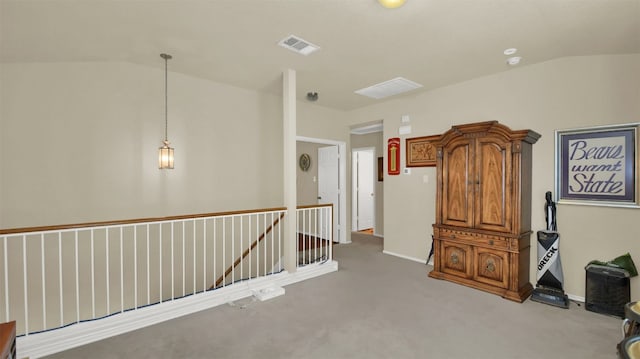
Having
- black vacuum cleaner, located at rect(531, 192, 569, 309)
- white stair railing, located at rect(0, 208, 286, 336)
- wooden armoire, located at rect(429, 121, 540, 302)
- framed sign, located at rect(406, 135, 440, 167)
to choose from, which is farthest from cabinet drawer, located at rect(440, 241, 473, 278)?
white stair railing, located at rect(0, 208, 286, 336)

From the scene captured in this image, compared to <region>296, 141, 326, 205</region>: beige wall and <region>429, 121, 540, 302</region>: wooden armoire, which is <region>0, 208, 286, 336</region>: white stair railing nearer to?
<region>429, 121, 540, 302</region>: wooden armoire

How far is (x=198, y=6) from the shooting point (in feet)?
7.81

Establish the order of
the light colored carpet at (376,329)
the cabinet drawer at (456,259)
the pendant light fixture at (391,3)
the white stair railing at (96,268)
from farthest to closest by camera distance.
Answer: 1. the cabinet drawer at (456,259)
2. the white stair railing at (96,268)
3. the light colored carpet at (376,329)
4. the pendant light fixture at (391,3)

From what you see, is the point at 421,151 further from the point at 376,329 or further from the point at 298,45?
the point at 376,329

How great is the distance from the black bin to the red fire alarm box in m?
2.84

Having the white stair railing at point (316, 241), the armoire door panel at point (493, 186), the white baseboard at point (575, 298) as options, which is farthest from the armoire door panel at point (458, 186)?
the white stair railing at point (316, 241)

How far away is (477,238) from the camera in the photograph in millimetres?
3650

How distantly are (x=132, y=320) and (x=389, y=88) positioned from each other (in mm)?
4323

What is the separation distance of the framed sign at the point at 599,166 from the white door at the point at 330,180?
3.78 m

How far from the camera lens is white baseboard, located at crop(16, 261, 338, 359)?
225cm

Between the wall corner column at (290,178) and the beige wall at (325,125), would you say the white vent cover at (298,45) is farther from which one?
the beige wall at (325,125)

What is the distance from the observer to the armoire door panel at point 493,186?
135 inches

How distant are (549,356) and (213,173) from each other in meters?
4.38

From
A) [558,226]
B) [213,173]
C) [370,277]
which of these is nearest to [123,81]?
[213,173]
